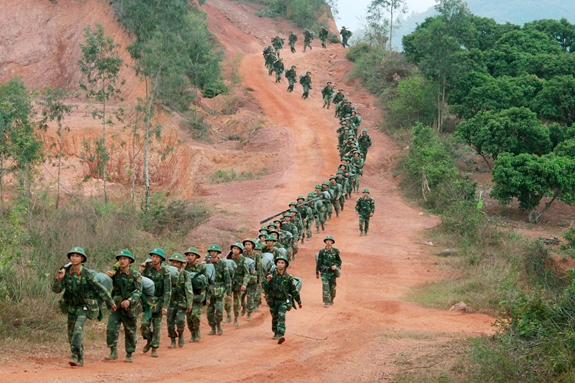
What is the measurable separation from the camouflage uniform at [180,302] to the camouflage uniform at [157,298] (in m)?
0.38

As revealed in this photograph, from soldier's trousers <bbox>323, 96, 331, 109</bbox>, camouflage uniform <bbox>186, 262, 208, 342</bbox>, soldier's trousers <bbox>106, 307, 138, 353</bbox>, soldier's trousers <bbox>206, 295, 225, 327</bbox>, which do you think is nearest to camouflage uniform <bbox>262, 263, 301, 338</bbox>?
soldier's trousers <bbox>206, 295, 225, 327</bbox>

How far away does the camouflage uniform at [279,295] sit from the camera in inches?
490

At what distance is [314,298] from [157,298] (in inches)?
232

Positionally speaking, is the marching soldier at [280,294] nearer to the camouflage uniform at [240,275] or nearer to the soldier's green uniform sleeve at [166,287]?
the camouflage uniform at [240,275]

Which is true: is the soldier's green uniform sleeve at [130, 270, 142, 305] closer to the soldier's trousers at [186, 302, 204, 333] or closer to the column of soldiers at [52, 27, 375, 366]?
the column of soldiers at [52, 27, 375, 366]

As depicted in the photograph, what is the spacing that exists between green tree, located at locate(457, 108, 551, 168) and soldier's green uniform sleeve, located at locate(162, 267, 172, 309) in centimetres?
2171

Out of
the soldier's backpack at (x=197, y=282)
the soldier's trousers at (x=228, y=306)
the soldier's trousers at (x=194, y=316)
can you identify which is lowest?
the soldier's trousers at (x=228, y=306)

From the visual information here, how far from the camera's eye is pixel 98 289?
10.3 meters

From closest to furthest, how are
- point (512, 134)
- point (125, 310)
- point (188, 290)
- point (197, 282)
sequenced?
point (125, 310)
point (188, 290)
point (197, 282)
point (512, 134)

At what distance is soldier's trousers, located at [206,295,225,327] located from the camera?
13.1 m

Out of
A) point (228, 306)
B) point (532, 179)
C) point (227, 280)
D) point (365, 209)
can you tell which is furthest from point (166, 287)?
point (532, 179)

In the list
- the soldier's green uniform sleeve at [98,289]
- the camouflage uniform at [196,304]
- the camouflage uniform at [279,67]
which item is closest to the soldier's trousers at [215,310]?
the camouflage uniform at [196,304]

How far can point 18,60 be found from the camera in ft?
130

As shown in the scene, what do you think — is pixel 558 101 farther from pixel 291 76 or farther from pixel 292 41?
pixel 292 41
